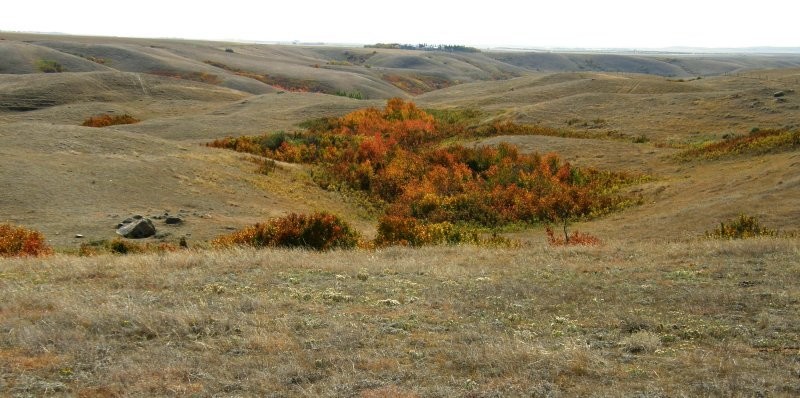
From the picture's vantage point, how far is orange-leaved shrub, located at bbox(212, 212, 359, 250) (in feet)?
56.5

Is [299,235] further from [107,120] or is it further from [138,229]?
[107,120]

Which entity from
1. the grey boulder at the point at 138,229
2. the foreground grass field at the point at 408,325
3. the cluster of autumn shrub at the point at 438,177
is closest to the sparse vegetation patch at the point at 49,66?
the cluster of autumn shrub at the point at 438,177

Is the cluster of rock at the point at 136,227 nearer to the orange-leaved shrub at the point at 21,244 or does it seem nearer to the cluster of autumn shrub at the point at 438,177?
the orange-leaved shrub at the point at 21,244

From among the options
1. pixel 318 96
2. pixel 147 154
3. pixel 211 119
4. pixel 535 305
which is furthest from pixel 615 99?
pixel 535 305

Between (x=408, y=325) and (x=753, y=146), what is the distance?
1009 inches

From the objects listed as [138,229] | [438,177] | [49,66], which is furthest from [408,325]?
[49,66]

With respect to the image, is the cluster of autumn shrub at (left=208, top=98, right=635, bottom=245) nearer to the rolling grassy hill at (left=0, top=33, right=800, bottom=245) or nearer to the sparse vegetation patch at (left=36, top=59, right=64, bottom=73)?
the rolling grassy hill at (left=0, top=33, right=800, bottom=245)

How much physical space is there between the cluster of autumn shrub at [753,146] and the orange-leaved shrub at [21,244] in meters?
26.7

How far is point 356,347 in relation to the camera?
7.75 metres

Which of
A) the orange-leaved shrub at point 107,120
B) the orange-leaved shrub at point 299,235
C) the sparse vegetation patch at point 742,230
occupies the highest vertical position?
the sparse vegetation patch at point 742,230

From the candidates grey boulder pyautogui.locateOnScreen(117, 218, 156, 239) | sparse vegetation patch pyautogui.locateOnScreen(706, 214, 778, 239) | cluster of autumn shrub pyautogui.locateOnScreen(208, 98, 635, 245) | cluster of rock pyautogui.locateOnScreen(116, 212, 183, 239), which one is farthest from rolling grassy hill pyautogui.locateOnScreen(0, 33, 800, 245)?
cluster of autumn shrub pyautogui.locateOnScreen(208, 98, 635, 245)

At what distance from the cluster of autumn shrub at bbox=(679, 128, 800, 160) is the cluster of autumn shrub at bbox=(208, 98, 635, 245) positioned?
15.4 ft

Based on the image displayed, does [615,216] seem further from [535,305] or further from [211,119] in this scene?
[211,119]

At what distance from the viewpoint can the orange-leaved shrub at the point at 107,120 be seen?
154 ft
